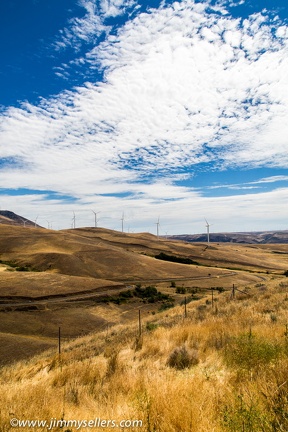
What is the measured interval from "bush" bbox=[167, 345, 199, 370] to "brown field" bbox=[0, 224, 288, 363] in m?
21.2

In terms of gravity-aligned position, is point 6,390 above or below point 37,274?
above

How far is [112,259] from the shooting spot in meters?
93.2

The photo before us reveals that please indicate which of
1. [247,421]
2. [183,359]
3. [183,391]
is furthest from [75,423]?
[183,359]

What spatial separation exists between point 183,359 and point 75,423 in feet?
14.5

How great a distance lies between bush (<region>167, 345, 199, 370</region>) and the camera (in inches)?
330

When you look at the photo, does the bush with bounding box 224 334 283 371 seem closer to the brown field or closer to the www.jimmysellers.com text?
the www.jimmysellers.com text

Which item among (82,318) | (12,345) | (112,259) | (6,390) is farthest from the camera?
(112,259)

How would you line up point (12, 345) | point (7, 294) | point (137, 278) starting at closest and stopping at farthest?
point (12, 345)
point (7, 294)
point (137, 278)

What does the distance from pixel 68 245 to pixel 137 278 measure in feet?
128

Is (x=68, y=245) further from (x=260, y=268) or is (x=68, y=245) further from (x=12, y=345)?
(x=12, y=345)

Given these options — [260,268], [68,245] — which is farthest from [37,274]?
[260,268]

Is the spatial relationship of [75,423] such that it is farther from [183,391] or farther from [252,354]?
[252,354]

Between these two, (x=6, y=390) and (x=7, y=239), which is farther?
(x=7, y=239)

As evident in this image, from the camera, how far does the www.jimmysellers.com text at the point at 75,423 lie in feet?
15.1
